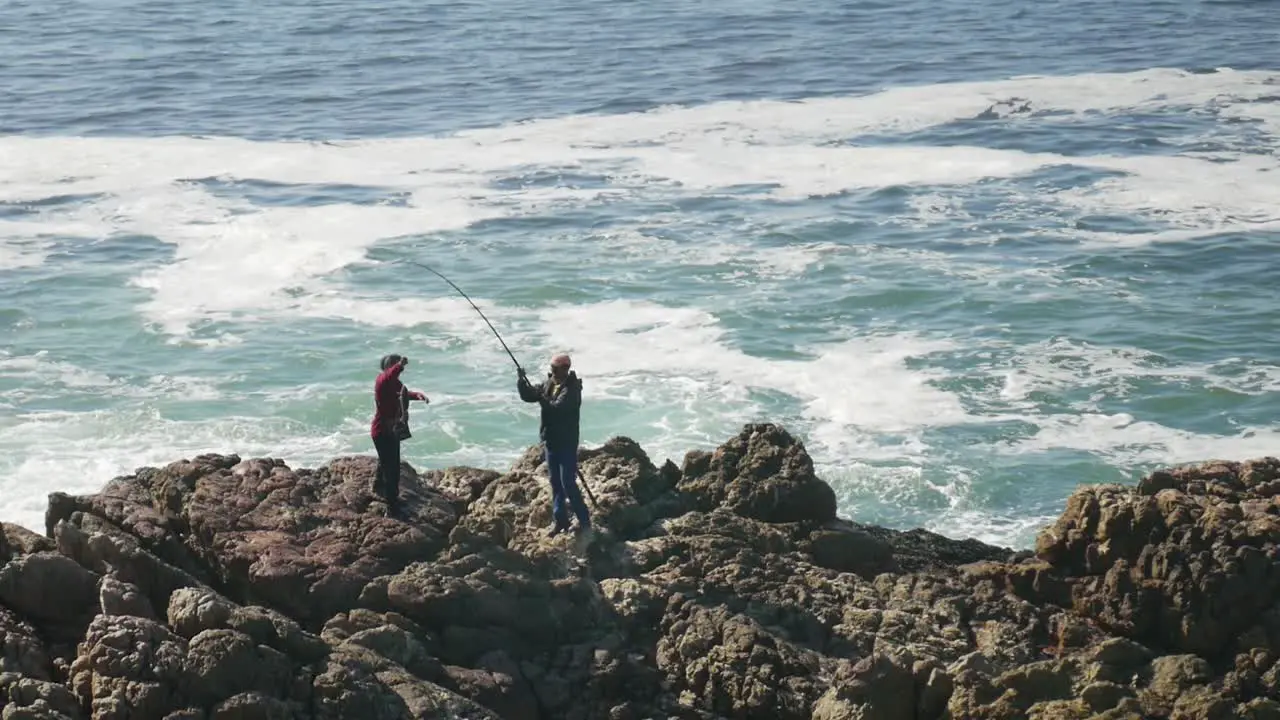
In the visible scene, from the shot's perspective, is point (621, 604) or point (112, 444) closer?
point (621, 604)

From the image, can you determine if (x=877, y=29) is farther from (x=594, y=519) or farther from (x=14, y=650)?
(x=14, y=650)

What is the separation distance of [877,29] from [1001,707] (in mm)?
47987

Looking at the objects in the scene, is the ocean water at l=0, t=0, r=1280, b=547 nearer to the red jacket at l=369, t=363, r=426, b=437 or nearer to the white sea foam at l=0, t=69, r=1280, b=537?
the white sea foam at l=0, t=69, r=1280, b=537

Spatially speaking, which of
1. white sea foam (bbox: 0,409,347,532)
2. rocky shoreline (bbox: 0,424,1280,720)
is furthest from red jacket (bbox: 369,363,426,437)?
white sea foam (bbox: 0,409,347,532)

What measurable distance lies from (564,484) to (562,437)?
1.32 feet

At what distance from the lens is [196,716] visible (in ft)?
33.0

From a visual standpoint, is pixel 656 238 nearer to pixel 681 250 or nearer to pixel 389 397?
pixel 681 250

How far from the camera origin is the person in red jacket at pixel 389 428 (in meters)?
13.2

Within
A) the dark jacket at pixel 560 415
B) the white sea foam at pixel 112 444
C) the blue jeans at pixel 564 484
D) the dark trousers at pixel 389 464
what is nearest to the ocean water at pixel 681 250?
the white sea foam at pixel 112 444

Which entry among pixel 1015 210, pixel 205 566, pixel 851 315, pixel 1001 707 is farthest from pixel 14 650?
pixel 1015 210

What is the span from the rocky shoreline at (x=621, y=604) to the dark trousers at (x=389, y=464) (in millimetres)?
226

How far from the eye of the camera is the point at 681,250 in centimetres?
3128

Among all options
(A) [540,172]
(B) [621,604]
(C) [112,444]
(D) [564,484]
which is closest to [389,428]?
(D) [564,484]

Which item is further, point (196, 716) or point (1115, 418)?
point (1115, 418)
